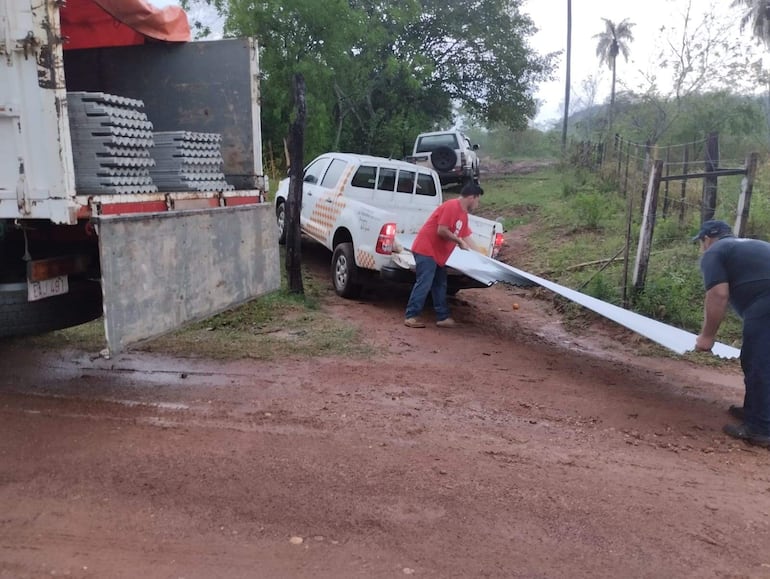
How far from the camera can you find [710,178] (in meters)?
7.33

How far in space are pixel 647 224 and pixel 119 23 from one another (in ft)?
19.0

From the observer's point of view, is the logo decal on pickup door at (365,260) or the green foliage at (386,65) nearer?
the logo decal on pickup door at (365,260)

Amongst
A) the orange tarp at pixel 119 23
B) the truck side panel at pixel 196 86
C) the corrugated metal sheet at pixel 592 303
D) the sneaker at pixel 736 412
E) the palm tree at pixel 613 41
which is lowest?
the sneaker at pixel 736 412

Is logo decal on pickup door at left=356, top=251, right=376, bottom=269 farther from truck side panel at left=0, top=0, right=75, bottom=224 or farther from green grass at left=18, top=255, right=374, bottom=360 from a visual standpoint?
truck side panel at left=0, top=0, right=75, bottom=224

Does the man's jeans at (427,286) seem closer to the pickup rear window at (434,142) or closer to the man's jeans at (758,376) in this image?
the man's jeans at (758,376)

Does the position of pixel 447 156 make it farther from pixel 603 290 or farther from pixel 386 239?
pixel 386 239

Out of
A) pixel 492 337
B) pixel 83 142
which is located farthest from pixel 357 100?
pixel 83 142

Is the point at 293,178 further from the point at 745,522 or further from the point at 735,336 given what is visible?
the point at 745,522

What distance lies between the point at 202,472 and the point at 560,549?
1.89m

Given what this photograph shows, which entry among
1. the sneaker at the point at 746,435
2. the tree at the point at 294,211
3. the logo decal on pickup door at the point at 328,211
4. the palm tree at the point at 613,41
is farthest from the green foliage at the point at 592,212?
the palm tree at the point at 613,41

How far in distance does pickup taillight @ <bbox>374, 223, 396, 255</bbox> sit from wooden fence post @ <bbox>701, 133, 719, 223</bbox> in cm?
349

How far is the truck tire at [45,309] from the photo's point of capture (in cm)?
438

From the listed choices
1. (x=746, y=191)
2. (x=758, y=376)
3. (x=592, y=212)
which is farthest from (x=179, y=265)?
(x=592, y=212)

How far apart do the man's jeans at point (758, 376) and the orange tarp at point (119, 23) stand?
4.78 metres
